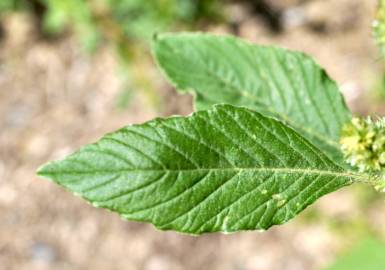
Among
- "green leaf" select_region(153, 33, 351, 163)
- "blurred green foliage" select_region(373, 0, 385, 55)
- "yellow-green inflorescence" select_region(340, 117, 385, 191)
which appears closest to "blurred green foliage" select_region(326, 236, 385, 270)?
"green leaf" select_region(153, 33, 351, 163)

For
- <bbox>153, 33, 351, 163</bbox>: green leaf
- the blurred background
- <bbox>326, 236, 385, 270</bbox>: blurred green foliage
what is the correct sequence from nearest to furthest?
<bbox>153, 33, 351, 163</bbox>: green leaf, <bbox>326, 236, 385, 270</bbox>: blurred green foliage, the blurred background

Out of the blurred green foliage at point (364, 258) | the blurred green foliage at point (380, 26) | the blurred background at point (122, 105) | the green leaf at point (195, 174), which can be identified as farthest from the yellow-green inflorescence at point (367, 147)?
the blurred background at point (122, 105)

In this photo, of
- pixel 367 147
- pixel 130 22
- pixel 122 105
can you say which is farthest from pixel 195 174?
pixel 122 105

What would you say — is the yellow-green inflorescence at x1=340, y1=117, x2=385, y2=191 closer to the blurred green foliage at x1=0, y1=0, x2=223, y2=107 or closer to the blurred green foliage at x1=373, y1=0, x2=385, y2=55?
the blurred green foliage at x1=373, y1=0, x2=385, y2=55

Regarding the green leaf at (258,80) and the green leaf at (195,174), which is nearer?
the green leaf at (195,174)

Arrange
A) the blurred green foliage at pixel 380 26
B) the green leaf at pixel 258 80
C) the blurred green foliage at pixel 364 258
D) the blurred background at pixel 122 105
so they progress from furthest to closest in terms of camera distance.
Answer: the blurred background at pixel 122 105, the blurred green foliage at pixel 364 258, the green leaf at pixel 258 80, the blurred green foliage at pixel 380 26

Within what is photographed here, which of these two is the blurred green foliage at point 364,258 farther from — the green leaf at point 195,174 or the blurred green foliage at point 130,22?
the green leaf at point 195,174

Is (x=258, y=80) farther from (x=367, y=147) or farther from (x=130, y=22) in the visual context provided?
(x=130, y=22)

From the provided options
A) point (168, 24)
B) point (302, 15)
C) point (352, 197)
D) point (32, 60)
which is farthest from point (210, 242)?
point (32, 60)
